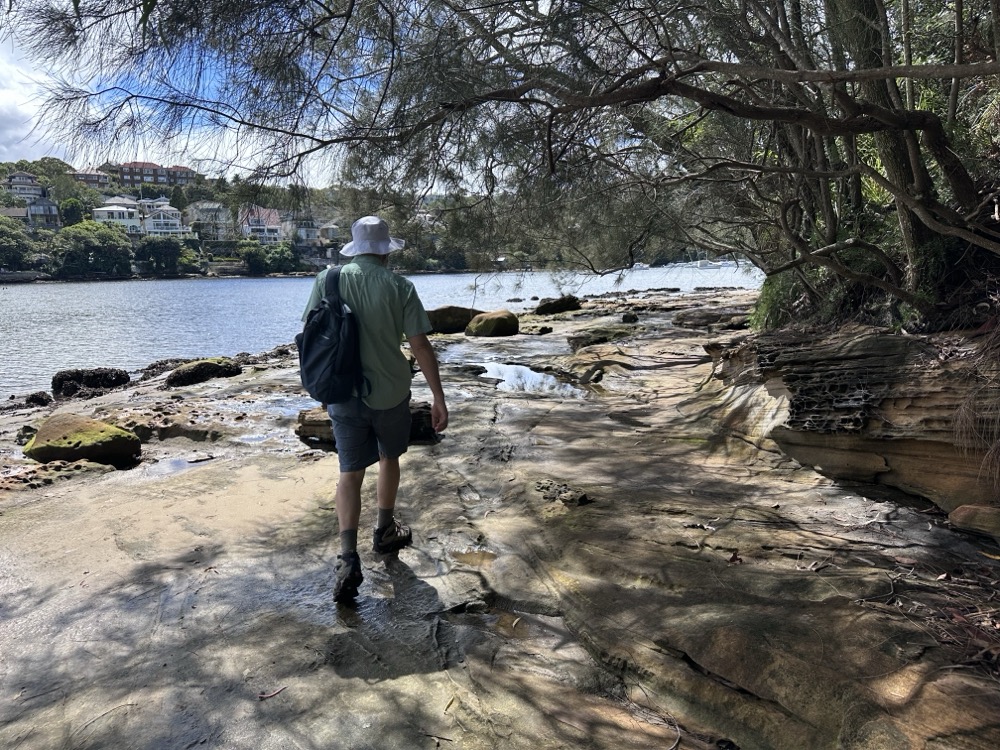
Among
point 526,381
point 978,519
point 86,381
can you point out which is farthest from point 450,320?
point 978,519

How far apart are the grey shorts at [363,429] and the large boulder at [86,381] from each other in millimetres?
11276

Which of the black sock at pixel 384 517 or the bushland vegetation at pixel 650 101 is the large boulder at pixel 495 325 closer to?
the bushland vegetation at pixel 650 101

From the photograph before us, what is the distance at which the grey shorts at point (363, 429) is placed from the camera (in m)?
3.30

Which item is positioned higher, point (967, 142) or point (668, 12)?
point (668, 12)

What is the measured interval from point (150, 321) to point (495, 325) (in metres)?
18.5

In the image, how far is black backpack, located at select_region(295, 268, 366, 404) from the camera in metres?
3.18

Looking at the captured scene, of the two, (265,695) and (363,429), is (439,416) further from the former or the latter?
(265,695)

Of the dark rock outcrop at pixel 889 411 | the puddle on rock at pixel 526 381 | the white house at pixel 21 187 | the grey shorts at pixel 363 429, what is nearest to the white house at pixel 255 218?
the grey shorts at pixel 363 429

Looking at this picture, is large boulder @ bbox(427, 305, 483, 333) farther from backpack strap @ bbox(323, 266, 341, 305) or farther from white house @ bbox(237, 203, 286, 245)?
backpack strap @ bbox(323, 266, 341, 305)

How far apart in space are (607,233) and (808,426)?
608 cm

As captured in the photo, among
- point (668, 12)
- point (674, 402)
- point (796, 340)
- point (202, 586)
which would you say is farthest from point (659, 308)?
point (202, 586)

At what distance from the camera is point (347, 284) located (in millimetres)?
3330

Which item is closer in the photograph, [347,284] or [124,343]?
[347,284]

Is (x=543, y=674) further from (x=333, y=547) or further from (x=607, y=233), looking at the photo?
(x=607, y=233)
